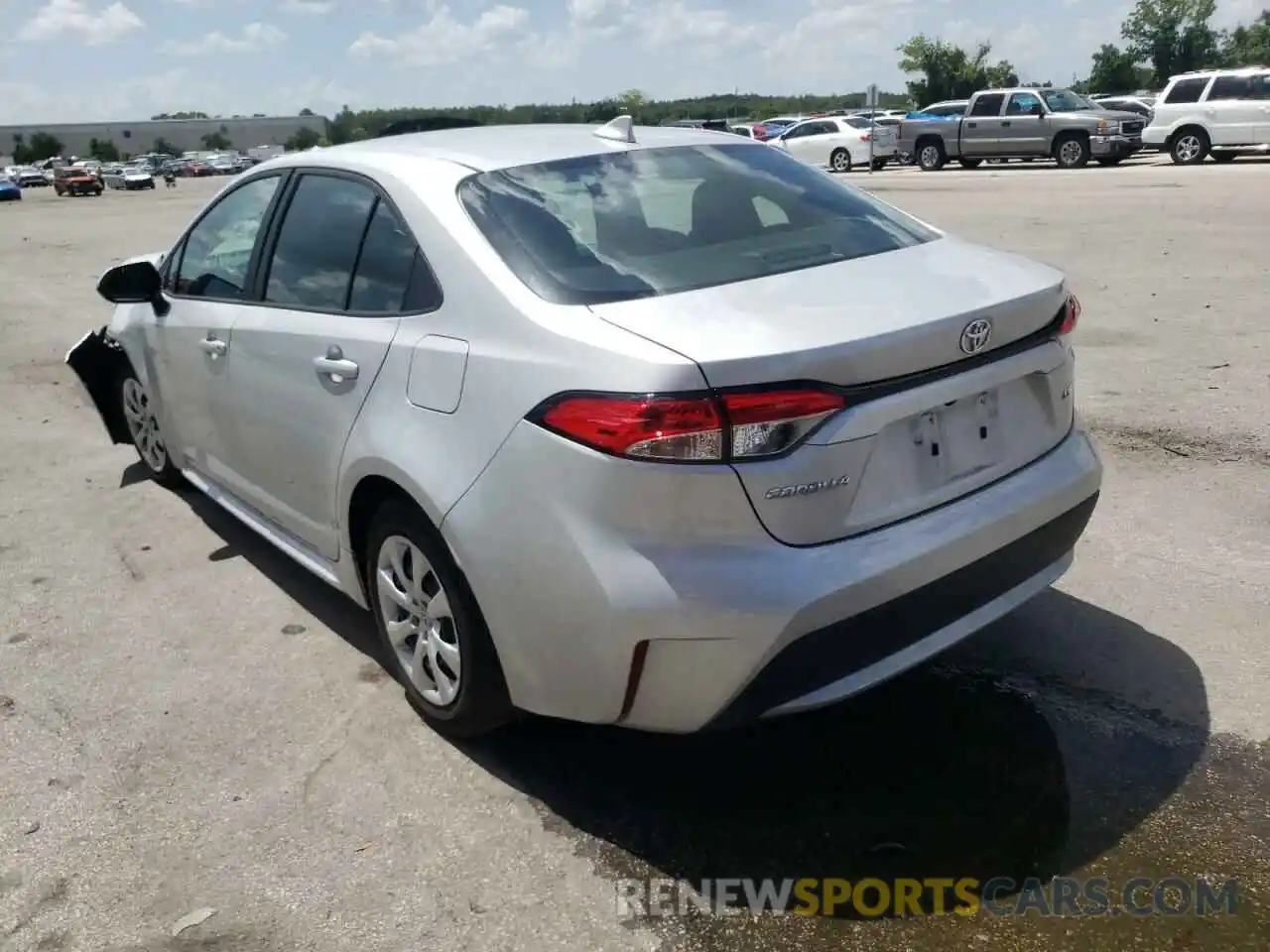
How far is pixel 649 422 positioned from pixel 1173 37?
76.9 meters

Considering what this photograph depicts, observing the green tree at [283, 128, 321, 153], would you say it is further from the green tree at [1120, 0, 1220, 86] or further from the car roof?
the green tree at [1120, 0, 1220, 86]

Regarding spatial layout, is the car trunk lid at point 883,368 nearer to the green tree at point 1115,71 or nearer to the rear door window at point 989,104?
the rear door window at point 989,104

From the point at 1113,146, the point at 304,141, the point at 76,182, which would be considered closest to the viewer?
the point at 1113,146

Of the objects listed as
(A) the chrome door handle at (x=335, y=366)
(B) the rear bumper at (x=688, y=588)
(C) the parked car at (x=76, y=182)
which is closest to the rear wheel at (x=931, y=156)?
(A) the chrome door handle at (x=335, y=366)


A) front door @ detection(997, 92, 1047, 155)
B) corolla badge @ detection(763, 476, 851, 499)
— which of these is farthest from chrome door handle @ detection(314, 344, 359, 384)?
front door @ detection(997, 92, 1047, 155)

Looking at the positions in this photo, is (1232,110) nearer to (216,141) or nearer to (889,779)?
(889,779)

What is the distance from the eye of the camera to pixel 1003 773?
2.97 metres

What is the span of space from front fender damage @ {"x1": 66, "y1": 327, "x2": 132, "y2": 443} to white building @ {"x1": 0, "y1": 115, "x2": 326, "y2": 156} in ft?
500

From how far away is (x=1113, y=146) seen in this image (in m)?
24.3

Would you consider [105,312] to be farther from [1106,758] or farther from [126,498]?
[1106,758]

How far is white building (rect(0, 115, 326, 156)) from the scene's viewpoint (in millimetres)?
150125

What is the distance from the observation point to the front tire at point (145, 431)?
5367 mm

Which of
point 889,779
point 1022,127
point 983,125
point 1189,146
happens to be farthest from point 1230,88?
point 889,779

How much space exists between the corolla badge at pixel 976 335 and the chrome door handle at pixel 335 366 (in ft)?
5.53
